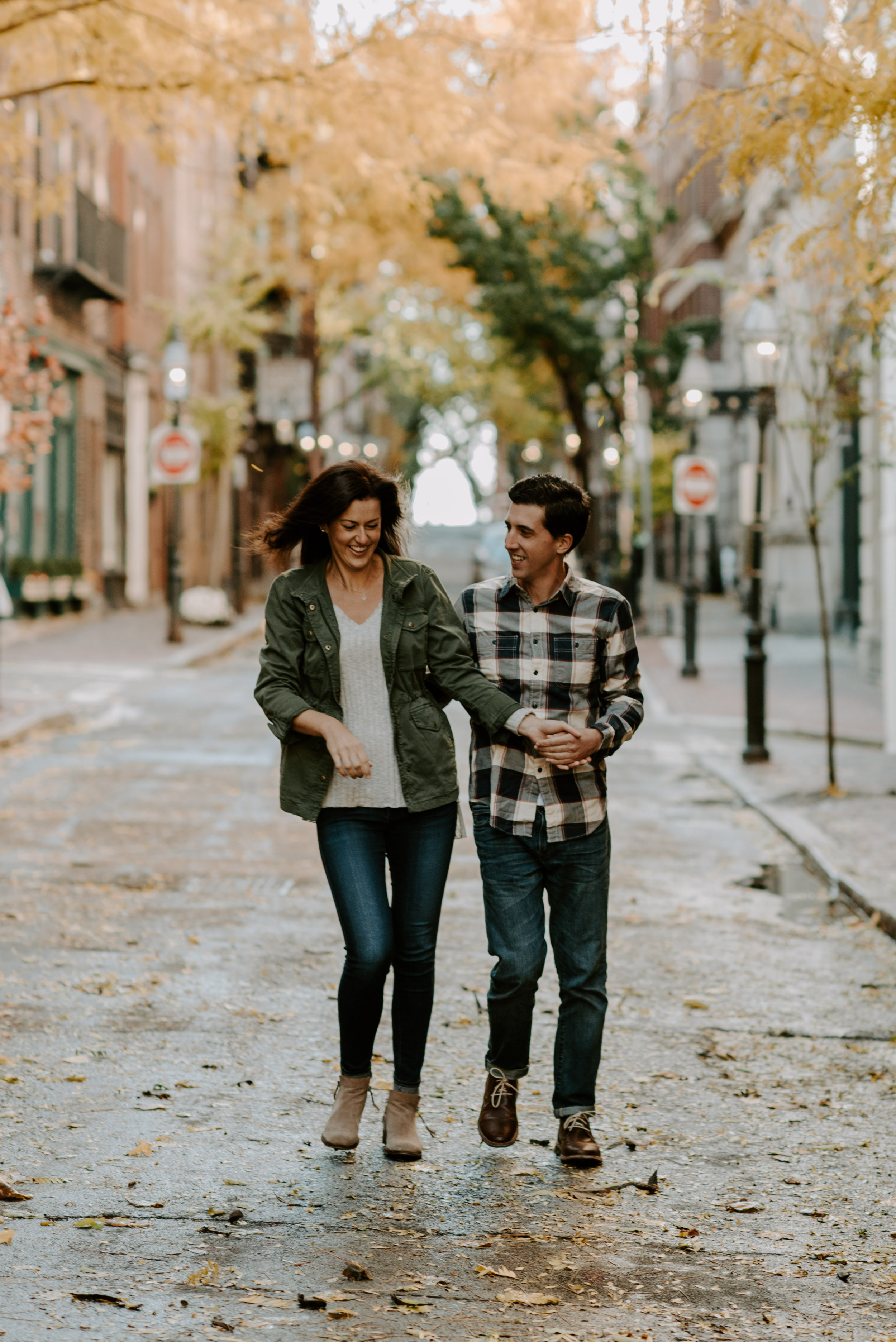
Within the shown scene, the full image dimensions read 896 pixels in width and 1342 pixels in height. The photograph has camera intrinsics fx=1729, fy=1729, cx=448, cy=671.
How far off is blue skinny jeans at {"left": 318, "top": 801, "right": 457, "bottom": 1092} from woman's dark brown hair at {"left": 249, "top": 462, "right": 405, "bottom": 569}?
2.39ft

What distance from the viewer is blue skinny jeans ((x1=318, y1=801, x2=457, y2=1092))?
4.61 metres

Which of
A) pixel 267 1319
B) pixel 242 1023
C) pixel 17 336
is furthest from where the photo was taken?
pixel 17 336

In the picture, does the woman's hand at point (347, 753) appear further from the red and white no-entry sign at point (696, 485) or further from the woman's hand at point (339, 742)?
the red and white no-entry sign at point (696, 485)

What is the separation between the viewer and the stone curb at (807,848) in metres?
8.24

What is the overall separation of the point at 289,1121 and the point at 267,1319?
145 cm

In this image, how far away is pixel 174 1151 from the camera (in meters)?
4.75

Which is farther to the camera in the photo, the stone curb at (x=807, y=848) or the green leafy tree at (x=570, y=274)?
the green leafy tree at (x=570, y=274)

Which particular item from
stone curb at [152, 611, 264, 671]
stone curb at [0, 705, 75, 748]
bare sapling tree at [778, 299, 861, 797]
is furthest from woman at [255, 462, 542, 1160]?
stone curb at [152, 611, 264, 671]

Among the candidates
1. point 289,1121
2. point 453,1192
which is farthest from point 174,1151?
point 453,1192

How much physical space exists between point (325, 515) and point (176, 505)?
71.8 ft

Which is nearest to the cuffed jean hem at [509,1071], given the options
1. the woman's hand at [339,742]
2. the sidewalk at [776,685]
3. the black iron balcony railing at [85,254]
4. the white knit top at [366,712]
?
the white knit top at [366,712]

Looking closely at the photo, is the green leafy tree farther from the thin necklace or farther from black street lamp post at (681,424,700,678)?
the thin necklace

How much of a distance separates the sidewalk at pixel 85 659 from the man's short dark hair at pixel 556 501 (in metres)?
10.3

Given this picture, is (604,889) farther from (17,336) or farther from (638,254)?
(638,254)
